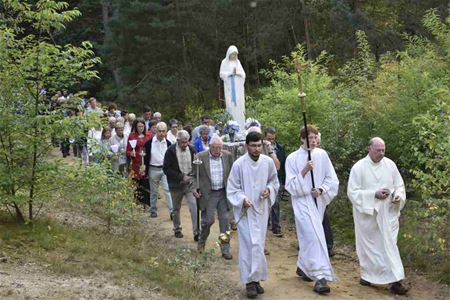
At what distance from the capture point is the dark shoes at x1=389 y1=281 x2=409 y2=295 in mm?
7949

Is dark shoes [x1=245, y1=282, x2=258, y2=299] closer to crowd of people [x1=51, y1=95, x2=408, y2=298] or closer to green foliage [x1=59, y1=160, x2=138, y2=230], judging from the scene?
crowd of people [x1=51, y1=95, x2=408, y2=298]

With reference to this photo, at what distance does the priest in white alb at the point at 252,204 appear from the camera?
7.61 metres

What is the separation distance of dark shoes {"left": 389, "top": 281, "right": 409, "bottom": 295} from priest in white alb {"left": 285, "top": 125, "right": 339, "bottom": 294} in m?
0.87

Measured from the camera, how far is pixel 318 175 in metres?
8.18

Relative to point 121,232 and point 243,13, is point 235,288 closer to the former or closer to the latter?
point 121,232

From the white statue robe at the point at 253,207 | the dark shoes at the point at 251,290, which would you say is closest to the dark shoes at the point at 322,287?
the white statue robe at the point at 253,207

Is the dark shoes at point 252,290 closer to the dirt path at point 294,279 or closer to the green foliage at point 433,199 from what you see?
the dirt path at point 294,279

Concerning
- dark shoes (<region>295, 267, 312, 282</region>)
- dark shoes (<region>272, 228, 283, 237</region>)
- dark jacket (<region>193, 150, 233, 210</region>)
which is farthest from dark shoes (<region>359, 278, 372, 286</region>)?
dark shoes (<region>272, 228, 283, 237</region>)

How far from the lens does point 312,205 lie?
26.3 ft

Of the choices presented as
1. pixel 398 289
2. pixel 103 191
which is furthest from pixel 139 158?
pixel 398 289

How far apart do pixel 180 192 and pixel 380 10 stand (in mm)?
16793

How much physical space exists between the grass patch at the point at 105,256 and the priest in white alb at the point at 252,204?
2.05 feet

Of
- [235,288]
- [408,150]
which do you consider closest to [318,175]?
[235,288]

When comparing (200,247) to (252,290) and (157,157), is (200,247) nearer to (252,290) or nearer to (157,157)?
(252,290)
